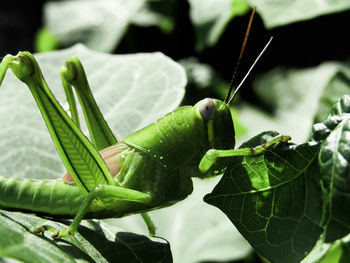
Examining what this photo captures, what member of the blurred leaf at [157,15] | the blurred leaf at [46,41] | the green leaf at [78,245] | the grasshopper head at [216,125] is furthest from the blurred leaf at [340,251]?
the blurred leaf at [46,41]

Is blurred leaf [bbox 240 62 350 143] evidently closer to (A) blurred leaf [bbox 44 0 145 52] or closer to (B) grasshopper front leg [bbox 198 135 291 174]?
(A) blurred leaf [bbox 44 0 145 52]

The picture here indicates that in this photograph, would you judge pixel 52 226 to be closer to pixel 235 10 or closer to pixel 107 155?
pixel 107 155

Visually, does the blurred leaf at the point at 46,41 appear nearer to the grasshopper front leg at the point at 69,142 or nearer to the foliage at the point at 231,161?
the foliage at the point at 231,161

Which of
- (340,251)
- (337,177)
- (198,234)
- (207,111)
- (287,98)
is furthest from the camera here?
(287,98)

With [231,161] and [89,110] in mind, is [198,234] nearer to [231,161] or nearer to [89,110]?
[89,110]

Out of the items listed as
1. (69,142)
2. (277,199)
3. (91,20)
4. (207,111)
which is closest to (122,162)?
(69,142)
